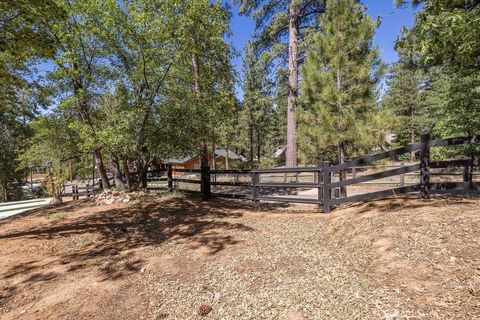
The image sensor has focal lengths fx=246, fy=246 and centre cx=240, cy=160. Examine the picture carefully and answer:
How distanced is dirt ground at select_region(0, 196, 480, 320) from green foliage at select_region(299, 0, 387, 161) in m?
3.03

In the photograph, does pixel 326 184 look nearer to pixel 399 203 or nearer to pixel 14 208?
pixel 399 203

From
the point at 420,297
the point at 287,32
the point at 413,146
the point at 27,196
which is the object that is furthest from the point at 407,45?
the point at 27,196

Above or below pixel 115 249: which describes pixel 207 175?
above

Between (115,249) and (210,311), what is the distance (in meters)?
2.85

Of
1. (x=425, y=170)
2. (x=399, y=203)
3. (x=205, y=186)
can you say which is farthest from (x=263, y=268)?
(x=205, y=186)

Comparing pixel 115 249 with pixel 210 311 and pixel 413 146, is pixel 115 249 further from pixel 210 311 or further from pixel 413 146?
pixel 413 146

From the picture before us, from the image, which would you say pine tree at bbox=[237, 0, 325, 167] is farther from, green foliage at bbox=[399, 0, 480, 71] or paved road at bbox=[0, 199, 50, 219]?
paved road at bbox=[0, 199, 50, 219]

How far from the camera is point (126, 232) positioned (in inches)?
230

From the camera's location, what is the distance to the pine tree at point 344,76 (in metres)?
7.93

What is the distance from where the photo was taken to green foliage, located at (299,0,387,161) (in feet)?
26.0

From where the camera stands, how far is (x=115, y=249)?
4805 mm

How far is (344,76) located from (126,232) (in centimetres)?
811

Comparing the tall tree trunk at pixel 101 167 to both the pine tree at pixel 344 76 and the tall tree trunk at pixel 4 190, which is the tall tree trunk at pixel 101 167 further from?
the tall tree trunk at pixel 4 190

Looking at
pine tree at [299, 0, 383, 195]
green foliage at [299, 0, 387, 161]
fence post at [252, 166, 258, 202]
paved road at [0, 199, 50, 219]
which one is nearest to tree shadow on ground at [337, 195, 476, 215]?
pine tree at [299, 0, 383, 195]
